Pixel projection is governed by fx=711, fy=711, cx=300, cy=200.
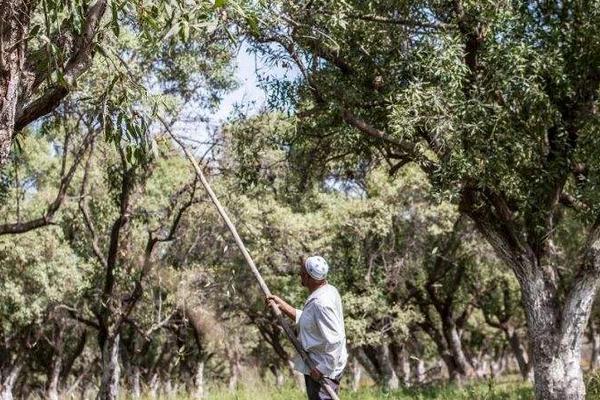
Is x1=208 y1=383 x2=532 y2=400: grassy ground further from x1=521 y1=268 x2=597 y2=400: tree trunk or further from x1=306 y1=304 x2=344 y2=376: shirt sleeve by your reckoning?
x1=306 y1=304 x2=344 y2=376: shirt sleeve

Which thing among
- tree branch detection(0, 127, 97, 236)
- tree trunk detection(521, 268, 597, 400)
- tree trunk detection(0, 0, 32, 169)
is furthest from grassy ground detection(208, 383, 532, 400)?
tree trunk detection(0, 0, 32, 169)

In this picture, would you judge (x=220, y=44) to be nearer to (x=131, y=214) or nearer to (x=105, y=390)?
(x=131, y=214)

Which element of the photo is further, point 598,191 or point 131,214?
point 131,214

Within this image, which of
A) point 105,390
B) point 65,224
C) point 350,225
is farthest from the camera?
point 350,225

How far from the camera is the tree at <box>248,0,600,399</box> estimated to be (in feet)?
32.9

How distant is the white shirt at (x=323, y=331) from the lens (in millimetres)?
5543

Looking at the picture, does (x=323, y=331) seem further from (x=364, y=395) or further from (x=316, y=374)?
(x=364, y=395)

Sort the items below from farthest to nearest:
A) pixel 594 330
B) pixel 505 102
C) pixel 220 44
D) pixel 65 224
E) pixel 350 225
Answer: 1. pixel 594 330
2. pixel 350 225
3. pixel 65 224
4. pixel 220 44
5. pixel 505 102

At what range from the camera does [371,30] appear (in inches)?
440

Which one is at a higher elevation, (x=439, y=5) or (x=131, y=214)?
(x=439, y=5)

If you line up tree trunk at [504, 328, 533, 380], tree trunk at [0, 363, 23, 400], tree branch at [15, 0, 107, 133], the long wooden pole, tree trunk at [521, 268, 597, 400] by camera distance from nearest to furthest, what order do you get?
the long wooden pole → tree branch at [15, 0, 107, 133] → tree trunk at [521, 268, 597, 400] → tree trunk at [0, 363, 23, 400] → tree trunk at [504, 328, 533, 380]

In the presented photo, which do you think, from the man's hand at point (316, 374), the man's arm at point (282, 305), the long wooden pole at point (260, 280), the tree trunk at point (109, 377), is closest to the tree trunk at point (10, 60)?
the long wooden pole at point (260, 280)

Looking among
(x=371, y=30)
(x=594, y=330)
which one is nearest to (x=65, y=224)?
(x=371, y=30)

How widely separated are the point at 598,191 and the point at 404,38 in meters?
3.64
